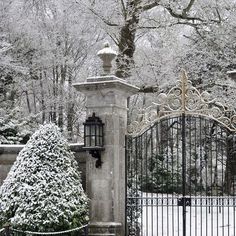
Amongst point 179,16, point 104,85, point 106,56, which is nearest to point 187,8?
point 179,16

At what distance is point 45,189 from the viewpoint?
8.55 m

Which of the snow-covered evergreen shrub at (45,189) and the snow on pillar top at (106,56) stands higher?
the snow on pillar top at (106,56)

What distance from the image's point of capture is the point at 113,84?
907 cm

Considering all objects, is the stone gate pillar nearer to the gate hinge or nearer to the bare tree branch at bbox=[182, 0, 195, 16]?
the gate hinge

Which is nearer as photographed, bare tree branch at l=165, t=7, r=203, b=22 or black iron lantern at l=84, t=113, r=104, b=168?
black iron lantern at l=84, t=113, r=104, b=168

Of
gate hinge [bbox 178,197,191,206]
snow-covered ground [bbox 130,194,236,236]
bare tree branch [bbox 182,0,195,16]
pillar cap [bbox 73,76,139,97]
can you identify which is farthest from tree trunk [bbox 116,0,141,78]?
gate hinge [bbox 178,197,191,206]

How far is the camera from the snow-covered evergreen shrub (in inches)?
329

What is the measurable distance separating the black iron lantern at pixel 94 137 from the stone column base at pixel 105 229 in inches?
39.9

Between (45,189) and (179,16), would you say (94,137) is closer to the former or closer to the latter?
(45,189)

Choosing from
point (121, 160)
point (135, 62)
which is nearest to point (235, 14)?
point (135, 62)

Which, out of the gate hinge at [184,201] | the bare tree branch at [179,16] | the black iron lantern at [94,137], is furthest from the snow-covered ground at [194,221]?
the bare tree branch at [179,16]

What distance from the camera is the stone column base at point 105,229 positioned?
9.02m

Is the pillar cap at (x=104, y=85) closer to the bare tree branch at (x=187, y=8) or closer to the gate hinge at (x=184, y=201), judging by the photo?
the gate hinge at (x=184, y=201)

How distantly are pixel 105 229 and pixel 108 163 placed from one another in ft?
3.72
